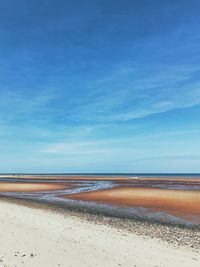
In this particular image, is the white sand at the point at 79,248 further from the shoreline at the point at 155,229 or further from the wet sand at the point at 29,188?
the wet sand at the point at 29,188

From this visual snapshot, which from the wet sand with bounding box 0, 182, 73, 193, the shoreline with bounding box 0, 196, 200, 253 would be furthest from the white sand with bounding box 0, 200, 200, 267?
the wet sand with bounding box 0, 182, 73, 193

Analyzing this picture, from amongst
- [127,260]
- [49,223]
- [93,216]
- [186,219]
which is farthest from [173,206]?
[127,260]

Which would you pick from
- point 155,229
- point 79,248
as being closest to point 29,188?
point 155,229

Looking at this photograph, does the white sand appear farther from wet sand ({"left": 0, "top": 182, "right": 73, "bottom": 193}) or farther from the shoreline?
wet sand ({"left": 0, "top": 182, "right": 73, "bottom": 193})

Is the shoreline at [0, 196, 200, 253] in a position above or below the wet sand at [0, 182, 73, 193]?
below

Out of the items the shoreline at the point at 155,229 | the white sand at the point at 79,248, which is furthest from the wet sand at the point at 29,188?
the white sand at the point at 79,248

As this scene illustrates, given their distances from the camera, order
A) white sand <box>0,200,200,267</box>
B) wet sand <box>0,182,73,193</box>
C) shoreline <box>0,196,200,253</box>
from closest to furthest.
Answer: white sand <box>0,200,200,267</box> → shoreline <box>0,196,200,253</box> → wet sand <box>0,182,73,193</box>

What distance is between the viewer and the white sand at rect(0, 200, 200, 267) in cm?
1299

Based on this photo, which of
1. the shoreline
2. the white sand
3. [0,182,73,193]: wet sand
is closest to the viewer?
the white sand

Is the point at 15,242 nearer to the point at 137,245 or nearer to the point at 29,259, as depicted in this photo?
the point at 29,259

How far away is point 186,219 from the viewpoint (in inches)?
989

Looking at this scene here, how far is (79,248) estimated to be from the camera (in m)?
14.9

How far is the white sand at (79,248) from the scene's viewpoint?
13.0m

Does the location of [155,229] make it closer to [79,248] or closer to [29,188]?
[79,248]
